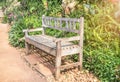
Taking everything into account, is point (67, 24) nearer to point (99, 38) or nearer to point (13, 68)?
point (99, 38)

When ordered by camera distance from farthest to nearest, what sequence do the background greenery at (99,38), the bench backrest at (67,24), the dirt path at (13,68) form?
the dirt path at (13,68)
the bench backrest at (67,24)
the background greenery at (99,38)

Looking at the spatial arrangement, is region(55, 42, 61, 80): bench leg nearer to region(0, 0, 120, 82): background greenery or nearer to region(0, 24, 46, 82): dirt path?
region(0, 24, 46, 82): dirt path

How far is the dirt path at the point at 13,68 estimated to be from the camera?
552 centimetres

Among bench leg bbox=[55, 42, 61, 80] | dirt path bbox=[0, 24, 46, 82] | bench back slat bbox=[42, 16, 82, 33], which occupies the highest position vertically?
bench back slat bbox=[42, 16, 82, 33]

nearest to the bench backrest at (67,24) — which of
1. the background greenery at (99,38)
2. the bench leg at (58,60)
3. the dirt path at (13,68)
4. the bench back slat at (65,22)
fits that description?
the bench back slat at (65,22)

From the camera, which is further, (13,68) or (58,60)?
(13,68)

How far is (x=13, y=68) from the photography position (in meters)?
6.29

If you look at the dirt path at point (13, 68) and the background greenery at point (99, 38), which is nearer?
the background greenery at point (99, 38)

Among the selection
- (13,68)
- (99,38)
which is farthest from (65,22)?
(13,68)

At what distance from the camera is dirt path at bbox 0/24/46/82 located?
552 centimetres

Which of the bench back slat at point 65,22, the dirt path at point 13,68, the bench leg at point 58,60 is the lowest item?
the dirt path at point 13,68

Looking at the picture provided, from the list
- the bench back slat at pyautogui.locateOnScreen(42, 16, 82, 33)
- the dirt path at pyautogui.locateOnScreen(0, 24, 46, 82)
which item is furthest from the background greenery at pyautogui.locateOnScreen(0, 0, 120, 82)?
the dirt path at pyautogui.locateOnScreen(0, 24, 46, 82)

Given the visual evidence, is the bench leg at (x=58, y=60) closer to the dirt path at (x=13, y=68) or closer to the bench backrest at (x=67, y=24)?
the dirt path at (x=13, y=68)

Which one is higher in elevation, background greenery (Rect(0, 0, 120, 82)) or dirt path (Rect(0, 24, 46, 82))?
background greenery (Rect(0, 0, 120, 82))
